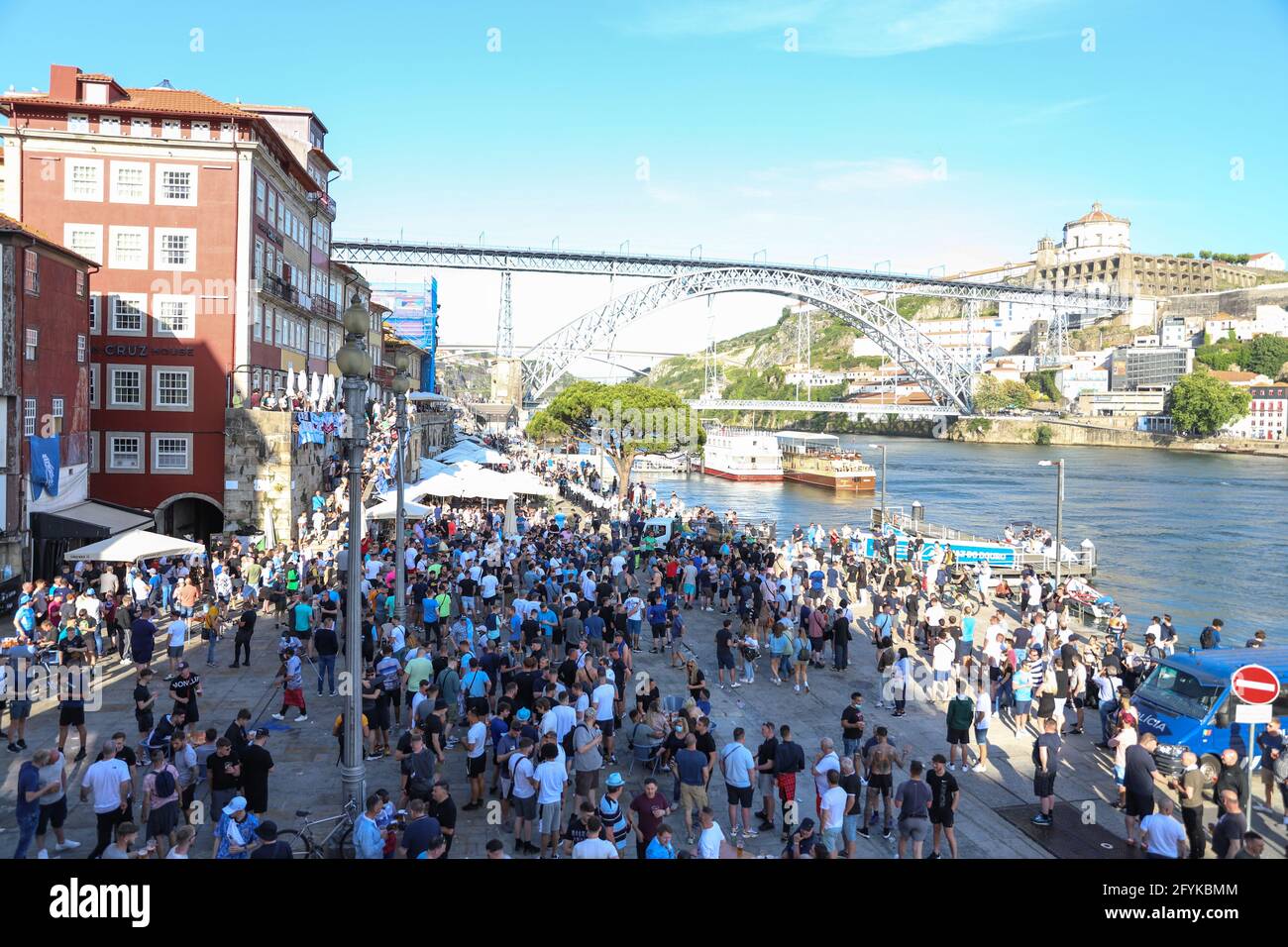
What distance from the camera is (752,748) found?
473 inches

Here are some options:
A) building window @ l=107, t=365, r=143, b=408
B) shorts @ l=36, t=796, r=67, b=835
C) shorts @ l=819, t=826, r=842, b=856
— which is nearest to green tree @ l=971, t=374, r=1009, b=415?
building window @ l=107, t=365, r=143, b=408

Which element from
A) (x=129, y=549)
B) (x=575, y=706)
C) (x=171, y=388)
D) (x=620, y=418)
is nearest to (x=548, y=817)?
(x=575, y=706)

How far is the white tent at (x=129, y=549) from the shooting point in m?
17.2

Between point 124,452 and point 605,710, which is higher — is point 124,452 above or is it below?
above

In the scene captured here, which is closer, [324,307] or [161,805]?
[161,805]

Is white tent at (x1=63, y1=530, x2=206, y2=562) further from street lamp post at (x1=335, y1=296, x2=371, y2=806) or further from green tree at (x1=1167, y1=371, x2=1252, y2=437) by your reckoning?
green tree at (x1=1167, y1=371, x2=1252, y2=437)

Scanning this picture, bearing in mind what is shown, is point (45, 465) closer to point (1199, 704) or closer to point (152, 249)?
point (152, 249)

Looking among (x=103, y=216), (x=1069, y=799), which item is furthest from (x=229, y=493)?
(x=1069, y=799)

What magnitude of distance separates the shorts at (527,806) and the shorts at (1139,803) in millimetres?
5958

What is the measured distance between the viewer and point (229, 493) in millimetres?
26969

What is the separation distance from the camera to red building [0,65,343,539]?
2666cm

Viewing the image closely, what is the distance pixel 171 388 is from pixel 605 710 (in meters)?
21.9

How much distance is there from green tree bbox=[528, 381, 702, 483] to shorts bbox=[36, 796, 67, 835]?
43.9m

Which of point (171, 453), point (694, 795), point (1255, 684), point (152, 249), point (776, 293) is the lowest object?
point (694, 795)
